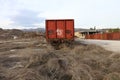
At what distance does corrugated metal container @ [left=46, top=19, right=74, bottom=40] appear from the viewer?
2712 centimetres

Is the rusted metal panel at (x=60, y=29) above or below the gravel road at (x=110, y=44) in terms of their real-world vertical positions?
above

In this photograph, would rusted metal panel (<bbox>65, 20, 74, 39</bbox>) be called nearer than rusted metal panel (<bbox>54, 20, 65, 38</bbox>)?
Yes

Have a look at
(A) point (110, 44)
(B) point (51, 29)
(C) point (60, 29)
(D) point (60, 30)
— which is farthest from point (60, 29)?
(A) point (110, 44)

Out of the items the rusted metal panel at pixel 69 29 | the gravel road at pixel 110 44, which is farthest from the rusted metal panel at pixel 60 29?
the gravel road at pixel 110 44

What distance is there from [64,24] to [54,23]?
3.07 feet

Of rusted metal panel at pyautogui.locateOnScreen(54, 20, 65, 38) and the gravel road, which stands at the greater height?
rusted metal panel at pyautogui.locateOnScreen(54, 20, 65, 38)

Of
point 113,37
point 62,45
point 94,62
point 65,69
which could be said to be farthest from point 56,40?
point 113,37

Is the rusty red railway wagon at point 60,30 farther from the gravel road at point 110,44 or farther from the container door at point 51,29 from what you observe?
the gravel road at point 110,44

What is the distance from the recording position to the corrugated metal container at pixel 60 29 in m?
27.1

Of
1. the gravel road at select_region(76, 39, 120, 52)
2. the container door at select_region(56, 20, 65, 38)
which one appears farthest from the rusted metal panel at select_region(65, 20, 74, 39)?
the gravel road at select_region(76, 39, 120, 52)

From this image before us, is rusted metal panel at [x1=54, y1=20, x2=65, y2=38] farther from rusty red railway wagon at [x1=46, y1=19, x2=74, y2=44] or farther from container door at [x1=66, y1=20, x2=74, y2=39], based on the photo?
container door at [x1=66, y1=20, x2=74, y2=39]

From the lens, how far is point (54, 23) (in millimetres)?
27281

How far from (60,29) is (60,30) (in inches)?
4.2

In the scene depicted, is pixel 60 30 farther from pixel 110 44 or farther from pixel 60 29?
pixel 110 44
